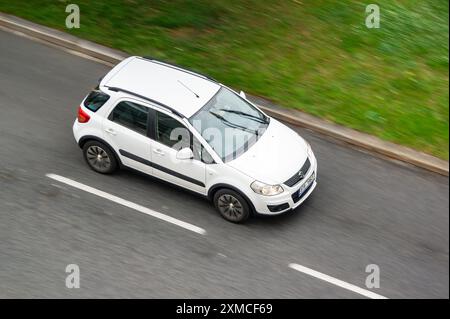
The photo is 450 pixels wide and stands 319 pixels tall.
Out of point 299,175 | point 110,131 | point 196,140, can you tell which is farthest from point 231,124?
point 110,131

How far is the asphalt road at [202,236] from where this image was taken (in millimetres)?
9391

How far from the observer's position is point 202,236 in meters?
10.0

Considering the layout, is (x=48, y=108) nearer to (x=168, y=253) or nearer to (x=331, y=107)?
(x=168, y=253)

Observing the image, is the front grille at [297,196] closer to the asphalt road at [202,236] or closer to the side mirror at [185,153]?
the asphalt road at [202,236]

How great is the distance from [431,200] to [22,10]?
9841mm

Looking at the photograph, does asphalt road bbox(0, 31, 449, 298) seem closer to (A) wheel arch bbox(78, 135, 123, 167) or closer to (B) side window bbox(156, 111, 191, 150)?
(A) wheel arch bbox(78, 135, 123, 167)

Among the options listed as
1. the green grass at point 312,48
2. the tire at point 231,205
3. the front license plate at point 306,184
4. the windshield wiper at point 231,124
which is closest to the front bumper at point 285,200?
the front license plate at point 306,184

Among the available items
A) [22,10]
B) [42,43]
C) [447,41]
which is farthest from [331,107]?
[22,10]

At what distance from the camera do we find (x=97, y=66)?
534 inches

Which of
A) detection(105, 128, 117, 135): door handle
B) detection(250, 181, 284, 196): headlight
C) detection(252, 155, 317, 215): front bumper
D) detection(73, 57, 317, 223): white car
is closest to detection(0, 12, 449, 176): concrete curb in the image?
detection(73, 57, 317, 223): white car

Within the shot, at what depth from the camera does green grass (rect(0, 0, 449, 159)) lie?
490 inches

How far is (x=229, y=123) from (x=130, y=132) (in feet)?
5.24

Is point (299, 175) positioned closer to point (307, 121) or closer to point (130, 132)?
point (307, 121)

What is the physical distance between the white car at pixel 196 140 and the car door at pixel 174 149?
16mm
